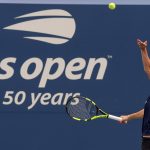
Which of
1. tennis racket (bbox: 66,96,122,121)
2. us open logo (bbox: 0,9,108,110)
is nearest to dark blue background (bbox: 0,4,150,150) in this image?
us open logo (bbox: 0,9,108,110)

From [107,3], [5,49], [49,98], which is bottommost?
[49,98]

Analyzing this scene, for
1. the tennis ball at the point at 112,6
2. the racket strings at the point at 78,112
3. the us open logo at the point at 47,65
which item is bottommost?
the racket strings at the point at 78,112

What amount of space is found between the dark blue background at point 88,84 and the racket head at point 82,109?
2.45 ft

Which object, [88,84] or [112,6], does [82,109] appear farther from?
[112,6]

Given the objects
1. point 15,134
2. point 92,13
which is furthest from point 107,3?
point 15,134

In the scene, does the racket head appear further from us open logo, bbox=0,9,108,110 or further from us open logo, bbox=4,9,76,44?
us open logo, bbox=4,9,76,44

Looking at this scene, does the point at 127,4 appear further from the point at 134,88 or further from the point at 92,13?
the point at 134,88

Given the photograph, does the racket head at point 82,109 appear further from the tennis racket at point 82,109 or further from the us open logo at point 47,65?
the us open logo at point 47,65

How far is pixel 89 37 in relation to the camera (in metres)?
7.79

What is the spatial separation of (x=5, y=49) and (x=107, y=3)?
3.96 feet

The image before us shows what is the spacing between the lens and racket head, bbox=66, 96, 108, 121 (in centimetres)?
697

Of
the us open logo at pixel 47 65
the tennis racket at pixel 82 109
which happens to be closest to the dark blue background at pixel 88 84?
the us open logo at pixel 47 65

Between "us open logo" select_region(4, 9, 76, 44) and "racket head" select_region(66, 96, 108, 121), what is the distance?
0.97m

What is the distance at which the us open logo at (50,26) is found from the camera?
771 cm
